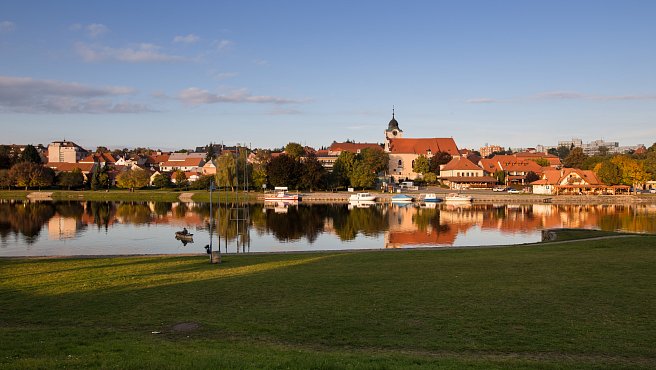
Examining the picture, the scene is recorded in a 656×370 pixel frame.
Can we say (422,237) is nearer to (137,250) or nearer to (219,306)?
(137,250)

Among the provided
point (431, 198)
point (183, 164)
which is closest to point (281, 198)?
point (431, 198)

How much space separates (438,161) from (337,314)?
109263mm

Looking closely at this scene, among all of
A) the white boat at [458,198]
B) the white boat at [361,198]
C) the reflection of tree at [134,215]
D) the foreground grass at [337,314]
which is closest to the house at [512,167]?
the white boat at [458,198]

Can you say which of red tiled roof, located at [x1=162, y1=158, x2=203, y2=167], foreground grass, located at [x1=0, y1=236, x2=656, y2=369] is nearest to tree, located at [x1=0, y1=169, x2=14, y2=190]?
red tiled roof, located at [x1=162, y1=158, x2=203, y2=167]

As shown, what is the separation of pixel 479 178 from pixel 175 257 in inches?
3619

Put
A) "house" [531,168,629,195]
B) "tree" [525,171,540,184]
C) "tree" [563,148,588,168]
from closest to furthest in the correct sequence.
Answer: "house" [531,168,629,195] → "tree" [525,171,540,184] → "tree" [563,148,588,168]

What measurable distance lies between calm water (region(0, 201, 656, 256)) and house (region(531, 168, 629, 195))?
23.4m

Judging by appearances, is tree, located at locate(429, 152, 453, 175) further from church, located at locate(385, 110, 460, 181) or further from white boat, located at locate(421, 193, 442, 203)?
white boat, located at locate(421, 193, 442, 203)

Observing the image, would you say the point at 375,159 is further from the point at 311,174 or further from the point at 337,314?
the point at 337,314

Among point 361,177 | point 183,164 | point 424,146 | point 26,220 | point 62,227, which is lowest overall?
point 62,227

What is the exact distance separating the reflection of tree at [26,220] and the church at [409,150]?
75.6 metres

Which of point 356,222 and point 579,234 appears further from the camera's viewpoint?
point 356,222

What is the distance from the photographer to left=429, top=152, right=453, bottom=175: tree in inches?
4606

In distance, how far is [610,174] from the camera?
92.1m
